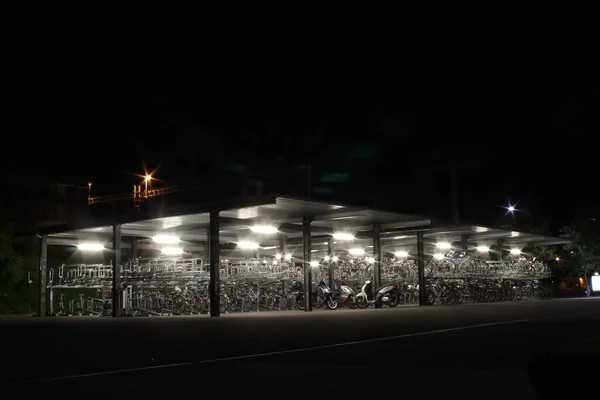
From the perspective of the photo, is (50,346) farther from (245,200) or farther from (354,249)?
(354,249)

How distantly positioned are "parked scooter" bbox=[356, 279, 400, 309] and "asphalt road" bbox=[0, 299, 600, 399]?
12801 millimetres

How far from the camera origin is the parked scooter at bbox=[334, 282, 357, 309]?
25.3m

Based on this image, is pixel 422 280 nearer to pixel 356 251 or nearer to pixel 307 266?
pixel 307 266

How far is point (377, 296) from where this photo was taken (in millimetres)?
25125

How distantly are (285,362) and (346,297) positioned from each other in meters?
18.5

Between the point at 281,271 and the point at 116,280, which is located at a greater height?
the point at 281,271

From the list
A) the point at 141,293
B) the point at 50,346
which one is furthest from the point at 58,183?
the point at 50,346

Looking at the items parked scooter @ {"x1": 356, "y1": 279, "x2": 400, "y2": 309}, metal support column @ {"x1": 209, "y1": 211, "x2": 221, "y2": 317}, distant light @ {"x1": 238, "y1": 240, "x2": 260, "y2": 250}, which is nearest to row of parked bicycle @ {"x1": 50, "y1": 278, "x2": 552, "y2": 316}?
parked scooter @ {"x1": 356, "y1": 279, "x2": 400, "y2": 309}

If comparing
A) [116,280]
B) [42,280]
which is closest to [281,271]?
[116,280]

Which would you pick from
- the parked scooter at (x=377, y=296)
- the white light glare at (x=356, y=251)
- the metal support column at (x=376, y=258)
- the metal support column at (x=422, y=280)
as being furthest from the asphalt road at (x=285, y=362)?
the white light glare at (x=356, y=251)

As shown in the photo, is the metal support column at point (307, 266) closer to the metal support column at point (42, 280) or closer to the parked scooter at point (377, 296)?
the parked scooter at point (377, 296)

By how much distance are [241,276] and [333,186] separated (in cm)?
2241

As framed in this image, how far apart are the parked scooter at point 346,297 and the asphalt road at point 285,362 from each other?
1304 centimetres

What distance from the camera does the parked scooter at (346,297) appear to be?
2530 cm
